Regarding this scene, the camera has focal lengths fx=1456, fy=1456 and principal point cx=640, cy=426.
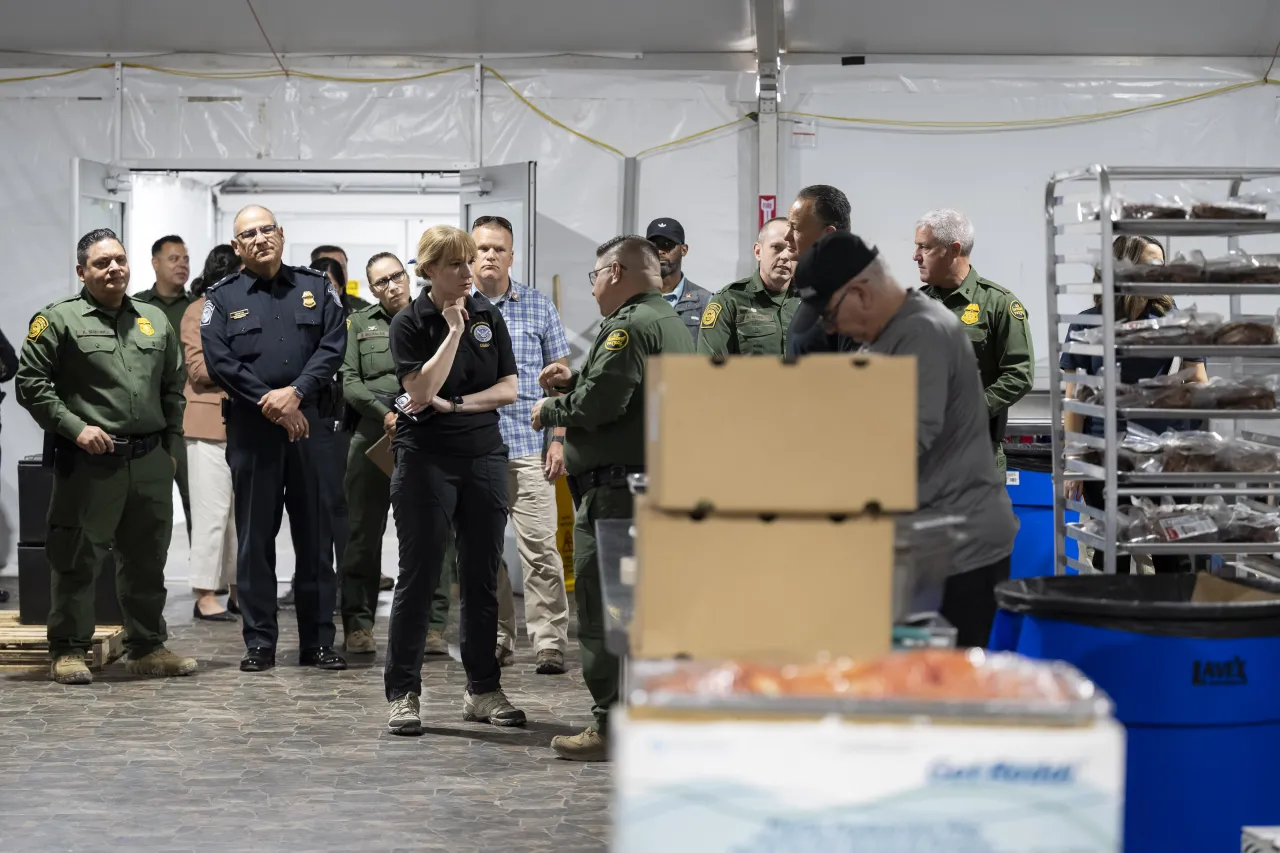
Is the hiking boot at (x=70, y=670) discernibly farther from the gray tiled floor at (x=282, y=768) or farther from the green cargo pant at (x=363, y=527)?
the green cargo pant at (x=363, y=527)

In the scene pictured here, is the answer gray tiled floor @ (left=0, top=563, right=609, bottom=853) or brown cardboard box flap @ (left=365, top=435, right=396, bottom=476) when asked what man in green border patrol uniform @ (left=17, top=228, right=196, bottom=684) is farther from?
brown cardboard box flap @ (left=365, top=435, right=396, bottom=476)

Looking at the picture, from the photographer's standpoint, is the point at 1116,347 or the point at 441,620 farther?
the point at 441,620

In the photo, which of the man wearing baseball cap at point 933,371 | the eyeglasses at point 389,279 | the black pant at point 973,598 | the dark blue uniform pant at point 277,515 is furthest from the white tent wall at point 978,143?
the man wearing baseball cap at point 933,371

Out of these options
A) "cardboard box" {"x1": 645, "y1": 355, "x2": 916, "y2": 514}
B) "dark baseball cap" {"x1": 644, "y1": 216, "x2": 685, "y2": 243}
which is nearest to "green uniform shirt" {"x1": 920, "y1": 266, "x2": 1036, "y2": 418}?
"dark baseball cap" {"x1": 644, "y1": 216, "x2": 685, "y2": 243}

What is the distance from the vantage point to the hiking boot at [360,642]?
6.00m

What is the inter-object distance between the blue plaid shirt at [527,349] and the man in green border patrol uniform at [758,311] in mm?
753

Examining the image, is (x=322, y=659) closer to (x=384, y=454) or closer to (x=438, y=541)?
(x=384, y=454)

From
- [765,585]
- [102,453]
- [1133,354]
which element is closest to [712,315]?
[1133,354]

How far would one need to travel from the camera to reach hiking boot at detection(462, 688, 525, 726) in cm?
Result: 484

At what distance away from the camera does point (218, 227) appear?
11.3 m

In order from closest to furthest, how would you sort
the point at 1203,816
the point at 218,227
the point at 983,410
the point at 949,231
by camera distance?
the point at 1203,816, the point at 983,410, the point at 949,231, the point at 218,227

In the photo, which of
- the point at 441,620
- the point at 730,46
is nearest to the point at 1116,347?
the point at 441,620

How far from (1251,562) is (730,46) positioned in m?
4.62

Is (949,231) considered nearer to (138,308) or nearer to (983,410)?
(983,410)
